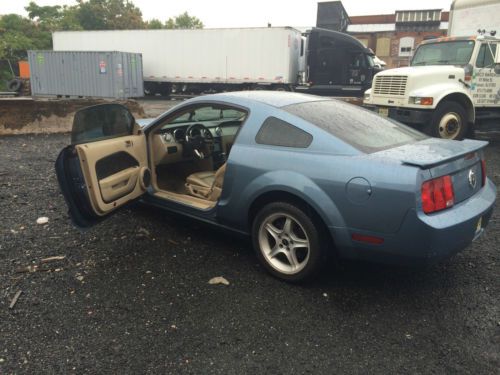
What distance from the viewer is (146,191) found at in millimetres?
4027

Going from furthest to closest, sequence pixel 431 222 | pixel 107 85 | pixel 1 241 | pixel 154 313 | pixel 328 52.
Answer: pixel 107 85, pixel 328 52, pixel 1 241, pixel 154 313, pixel 431 222

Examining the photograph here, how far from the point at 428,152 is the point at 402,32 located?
47.6 m

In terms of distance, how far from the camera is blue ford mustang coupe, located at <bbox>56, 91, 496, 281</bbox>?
8.84 feet

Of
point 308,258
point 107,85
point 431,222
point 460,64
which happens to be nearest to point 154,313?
point 308,258

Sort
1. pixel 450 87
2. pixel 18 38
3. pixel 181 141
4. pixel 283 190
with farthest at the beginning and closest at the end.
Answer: pixel 18 38
pixel 450 87
pixel 181 141
pixel 283 190

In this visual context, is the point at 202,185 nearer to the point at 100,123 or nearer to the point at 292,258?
the point at 100,123

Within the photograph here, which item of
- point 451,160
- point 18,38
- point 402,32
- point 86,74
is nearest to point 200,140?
point 451,160

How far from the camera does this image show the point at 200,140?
462 centimetres

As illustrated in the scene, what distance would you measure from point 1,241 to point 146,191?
4.72 ft

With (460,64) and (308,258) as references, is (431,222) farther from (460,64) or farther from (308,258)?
(460,64)

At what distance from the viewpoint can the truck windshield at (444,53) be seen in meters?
8.99

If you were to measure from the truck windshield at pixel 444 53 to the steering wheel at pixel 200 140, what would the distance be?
6869 mm

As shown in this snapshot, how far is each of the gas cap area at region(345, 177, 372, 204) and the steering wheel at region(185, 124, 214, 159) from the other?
2.23 metres

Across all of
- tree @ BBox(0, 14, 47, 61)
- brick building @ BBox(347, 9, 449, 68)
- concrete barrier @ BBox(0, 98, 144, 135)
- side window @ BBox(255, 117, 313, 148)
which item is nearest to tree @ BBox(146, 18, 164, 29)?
tree @ BBox(0, 14, 47, 61)
